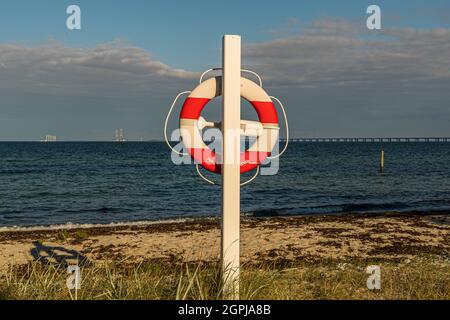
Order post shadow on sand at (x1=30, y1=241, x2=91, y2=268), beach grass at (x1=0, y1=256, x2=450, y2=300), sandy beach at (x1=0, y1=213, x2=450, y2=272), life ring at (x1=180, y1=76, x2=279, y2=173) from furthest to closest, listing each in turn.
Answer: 1. sandy beach at (x1=0, y1=213, x2=450, y2=272)
2. post shadow on sand at (x1=30, y1=241, x2=91, y2=268)
3. life ring at (x1=180, y1=76, x2=279, y2=173)
4. beach grass at (x1=0, y1=256, x2=450, y2=300)

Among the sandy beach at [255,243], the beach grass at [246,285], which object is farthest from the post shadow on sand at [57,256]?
the beach grass at [246,285]

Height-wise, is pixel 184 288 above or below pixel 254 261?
above

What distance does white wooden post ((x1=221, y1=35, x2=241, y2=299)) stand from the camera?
140 inches

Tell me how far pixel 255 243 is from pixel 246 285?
4.90 meters

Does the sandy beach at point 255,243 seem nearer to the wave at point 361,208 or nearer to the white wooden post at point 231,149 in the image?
the white wooden post at point 231,149

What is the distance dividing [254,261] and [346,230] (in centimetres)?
332

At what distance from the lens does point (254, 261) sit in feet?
23.2

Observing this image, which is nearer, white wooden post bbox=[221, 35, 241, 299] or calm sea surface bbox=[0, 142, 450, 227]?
white wooden post bbox=[221, 35, 241, 299]

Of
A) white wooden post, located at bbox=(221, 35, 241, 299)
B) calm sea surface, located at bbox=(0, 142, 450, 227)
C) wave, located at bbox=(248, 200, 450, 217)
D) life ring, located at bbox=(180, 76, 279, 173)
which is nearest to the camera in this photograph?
white wooden post, located at bbox=(221, 35, 241, 299)

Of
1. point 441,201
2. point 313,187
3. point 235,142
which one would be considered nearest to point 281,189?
point 313,187

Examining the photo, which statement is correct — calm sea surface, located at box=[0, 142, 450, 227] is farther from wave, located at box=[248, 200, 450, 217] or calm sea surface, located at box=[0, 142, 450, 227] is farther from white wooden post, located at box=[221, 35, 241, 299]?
white wooden post, located at box=[221, 35, 241, 299]

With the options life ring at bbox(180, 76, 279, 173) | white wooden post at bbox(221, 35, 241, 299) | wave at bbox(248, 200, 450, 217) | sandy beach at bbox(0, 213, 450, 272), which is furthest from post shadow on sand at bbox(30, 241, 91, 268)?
wave at bbox(248, 200, 450, 217)
